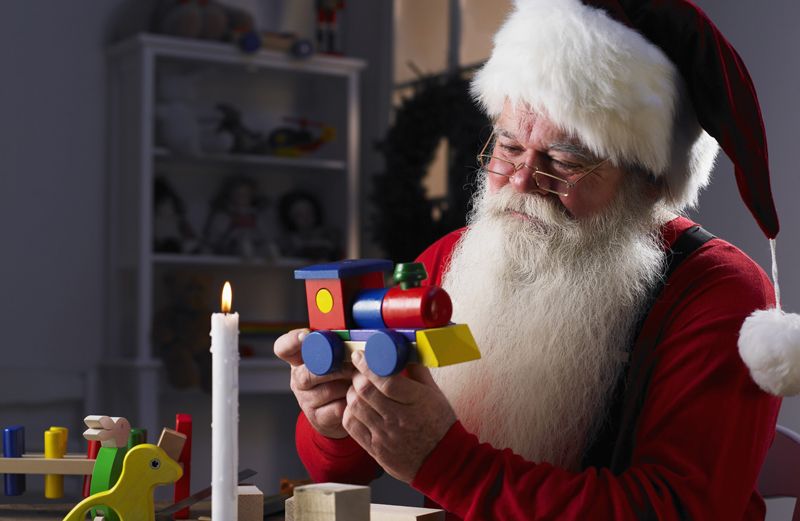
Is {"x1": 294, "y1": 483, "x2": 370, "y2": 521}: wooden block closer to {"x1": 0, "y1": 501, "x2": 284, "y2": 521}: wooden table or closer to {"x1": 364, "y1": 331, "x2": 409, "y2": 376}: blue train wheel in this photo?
{"x1": 364, "y1": 331, "x2": 409, "y2": 376}: blue train wheel

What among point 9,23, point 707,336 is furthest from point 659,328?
point 9,23

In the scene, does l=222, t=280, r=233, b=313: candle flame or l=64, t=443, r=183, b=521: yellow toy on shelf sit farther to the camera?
l=64, t=443, r=183, b=521: yellow toy on shelf

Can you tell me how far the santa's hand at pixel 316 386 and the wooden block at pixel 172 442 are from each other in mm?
167

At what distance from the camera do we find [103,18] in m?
4.27

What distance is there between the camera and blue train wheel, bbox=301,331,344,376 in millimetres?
1058

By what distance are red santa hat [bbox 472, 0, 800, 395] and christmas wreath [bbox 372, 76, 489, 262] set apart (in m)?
2.33

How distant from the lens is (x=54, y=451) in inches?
52.5

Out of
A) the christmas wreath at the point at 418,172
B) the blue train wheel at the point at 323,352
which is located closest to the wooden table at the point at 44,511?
the blue train wheel at the point at 323,352

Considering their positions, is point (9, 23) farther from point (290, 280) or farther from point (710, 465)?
point (710, 465)

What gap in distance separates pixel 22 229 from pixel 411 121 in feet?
5.19

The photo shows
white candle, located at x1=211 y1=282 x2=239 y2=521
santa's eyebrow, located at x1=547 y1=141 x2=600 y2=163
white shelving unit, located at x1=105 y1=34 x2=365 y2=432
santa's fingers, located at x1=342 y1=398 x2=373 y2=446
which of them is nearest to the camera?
white candle, located at x1=211 y1=282 x2=239 y2=521

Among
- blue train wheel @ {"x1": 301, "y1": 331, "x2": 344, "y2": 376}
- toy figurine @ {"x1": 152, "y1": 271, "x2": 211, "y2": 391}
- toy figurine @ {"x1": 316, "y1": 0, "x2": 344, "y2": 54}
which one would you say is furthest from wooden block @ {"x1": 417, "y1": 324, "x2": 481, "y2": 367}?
toy figurine @ {"x1": 316, "y1": 0, "x2": 344, "y2": 54}

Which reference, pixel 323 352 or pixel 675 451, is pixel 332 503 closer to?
pixel 323 352

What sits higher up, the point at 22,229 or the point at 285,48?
the point at 285,48
